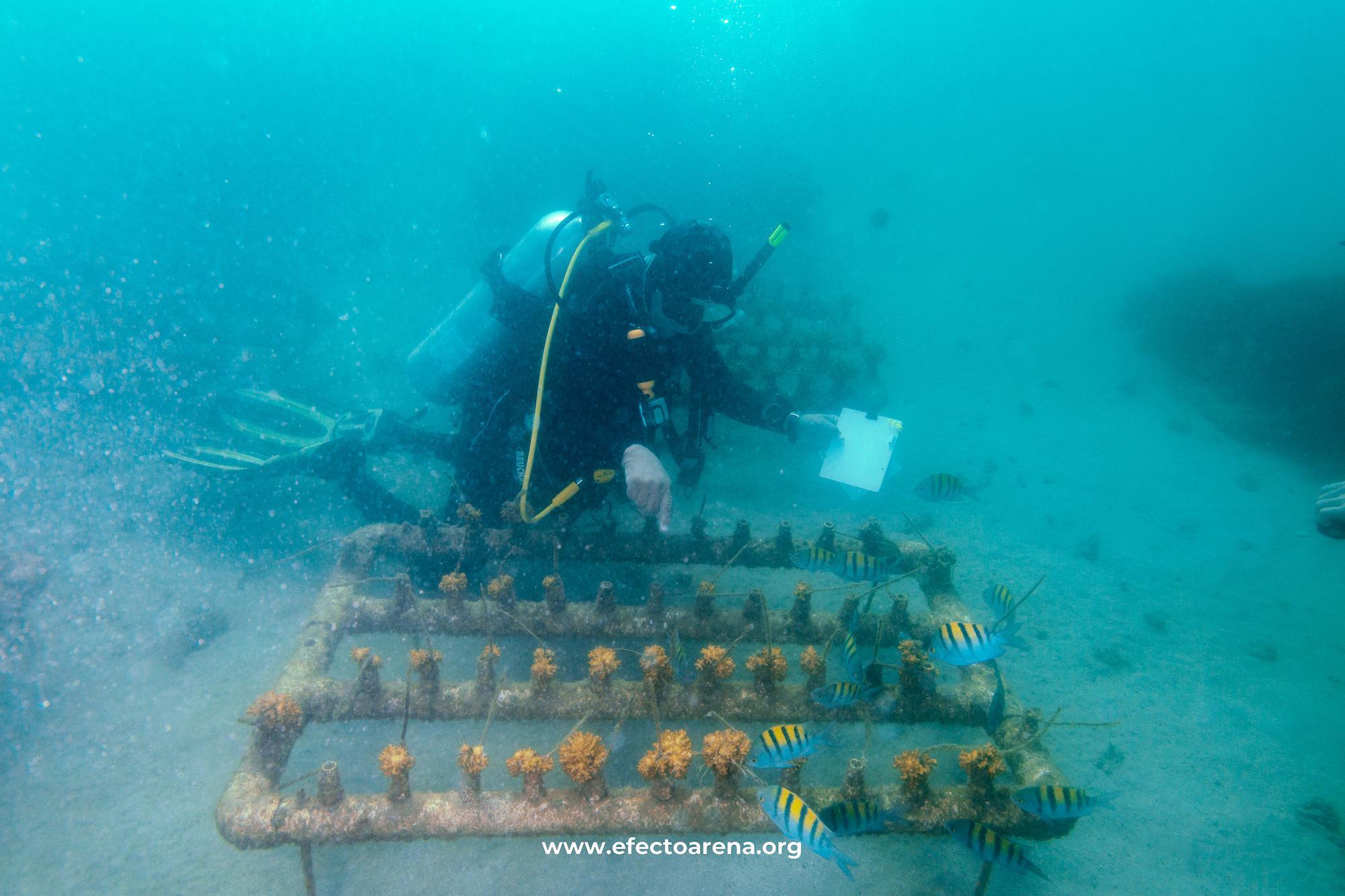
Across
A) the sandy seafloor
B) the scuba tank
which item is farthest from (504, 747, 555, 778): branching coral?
the scuba tank

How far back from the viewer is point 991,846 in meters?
2.67

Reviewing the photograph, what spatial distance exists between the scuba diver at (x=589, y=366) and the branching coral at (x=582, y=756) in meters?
1.29

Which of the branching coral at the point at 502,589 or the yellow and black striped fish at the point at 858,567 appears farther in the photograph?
the branching coral at the point at 502,589

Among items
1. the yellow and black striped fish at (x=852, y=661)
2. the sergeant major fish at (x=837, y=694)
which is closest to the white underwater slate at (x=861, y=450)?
the yellow and black striped fish at (x=852, y=661)

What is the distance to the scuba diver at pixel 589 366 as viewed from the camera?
4066mm

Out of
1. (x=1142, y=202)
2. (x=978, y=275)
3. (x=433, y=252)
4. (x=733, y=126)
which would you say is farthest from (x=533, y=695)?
(x=1142, y=202)

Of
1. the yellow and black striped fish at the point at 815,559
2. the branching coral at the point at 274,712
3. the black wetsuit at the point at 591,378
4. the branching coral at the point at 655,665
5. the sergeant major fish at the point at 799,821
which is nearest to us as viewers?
the sergeant major fish at the point at 799,821

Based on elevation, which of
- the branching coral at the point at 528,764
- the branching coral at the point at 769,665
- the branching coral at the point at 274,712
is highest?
the branching coral at the point at 769,665

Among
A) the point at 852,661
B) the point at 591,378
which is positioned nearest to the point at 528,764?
the point at 852,661

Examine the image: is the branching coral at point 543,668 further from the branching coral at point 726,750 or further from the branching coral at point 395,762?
the branching coral at point 726,750

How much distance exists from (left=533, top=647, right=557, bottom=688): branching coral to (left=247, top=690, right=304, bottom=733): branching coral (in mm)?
1394

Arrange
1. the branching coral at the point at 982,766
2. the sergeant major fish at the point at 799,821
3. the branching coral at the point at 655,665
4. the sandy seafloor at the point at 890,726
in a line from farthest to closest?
the sandy seafloor at the point at 890,726
the branching coral at the point at 655,665
the branching coral at the point at 982,766
the sergeant major fish at the point at 799,821

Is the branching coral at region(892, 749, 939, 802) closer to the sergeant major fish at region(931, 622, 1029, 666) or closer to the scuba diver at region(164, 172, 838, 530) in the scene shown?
the sergeant major fish at region(931, 622, 1029, 666)

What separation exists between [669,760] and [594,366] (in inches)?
108
